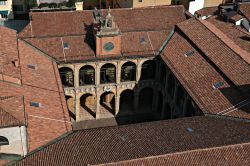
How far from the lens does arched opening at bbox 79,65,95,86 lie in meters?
65.3

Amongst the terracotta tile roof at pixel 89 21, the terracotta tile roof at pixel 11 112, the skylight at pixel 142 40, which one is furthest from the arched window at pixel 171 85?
the terracotta tile roof at pixel 11 112

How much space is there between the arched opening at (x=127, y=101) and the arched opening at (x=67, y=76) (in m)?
11.7

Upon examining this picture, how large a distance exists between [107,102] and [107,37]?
608 inches

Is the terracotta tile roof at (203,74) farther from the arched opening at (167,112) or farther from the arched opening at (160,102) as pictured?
the arched opening at (160,102)

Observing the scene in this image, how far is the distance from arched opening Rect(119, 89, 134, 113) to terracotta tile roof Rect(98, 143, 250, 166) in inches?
1243

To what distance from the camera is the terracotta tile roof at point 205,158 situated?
132 feet

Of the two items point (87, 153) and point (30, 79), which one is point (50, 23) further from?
point (87, 153)

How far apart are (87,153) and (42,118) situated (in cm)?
901

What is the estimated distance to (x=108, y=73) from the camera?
66.7 m

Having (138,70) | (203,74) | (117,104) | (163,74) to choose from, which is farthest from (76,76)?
(203,74)

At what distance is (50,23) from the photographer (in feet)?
213

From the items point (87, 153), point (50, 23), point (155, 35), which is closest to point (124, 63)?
point (155, 35)

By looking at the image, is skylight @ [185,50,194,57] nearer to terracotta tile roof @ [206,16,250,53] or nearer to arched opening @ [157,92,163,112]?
terracotta tile roof @ [206,16,250,53]

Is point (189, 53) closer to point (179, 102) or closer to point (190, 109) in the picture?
point (179, 102)
